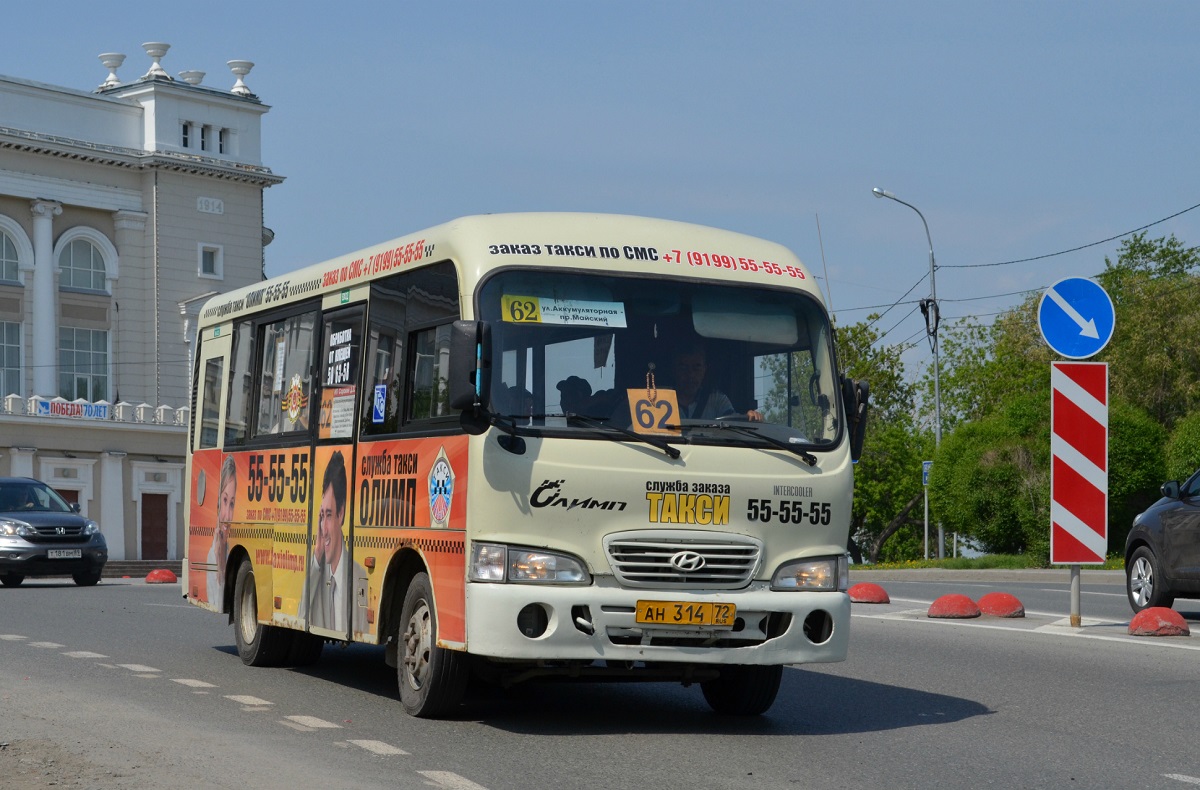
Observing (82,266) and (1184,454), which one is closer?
(1184,454)

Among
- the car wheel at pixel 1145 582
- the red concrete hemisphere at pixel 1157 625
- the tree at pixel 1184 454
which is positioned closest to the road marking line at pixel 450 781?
the red concrete hemisphere at pixel 1157 625

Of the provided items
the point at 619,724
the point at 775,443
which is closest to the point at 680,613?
the point at 619,724

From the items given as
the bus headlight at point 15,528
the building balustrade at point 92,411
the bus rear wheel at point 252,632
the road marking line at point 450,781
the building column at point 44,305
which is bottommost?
the road marking line at point 450,781

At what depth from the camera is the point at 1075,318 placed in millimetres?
16844

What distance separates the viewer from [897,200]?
52.7m

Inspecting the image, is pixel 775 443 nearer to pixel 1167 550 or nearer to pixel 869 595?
pixel 1167 550

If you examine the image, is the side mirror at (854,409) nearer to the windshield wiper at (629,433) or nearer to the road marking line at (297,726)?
the windshield wiper at (629,433)

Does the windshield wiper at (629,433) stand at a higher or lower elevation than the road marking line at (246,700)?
higher

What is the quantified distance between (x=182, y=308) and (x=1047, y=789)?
248 ft

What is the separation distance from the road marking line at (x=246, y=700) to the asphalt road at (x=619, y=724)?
0.08 feet

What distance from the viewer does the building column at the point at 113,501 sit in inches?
2859

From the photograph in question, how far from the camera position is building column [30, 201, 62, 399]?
7594cm

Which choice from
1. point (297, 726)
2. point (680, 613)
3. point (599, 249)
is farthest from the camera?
point (599, 249)

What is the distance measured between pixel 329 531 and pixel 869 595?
1200 cm
